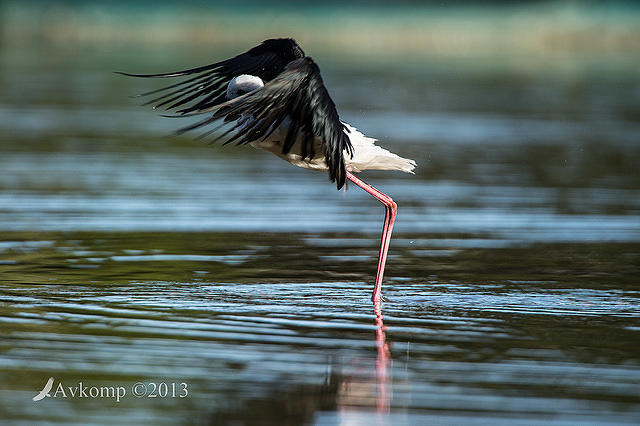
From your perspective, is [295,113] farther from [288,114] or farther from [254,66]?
[254,66]

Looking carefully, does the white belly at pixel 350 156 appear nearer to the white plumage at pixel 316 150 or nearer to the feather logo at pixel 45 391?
the white plumage at pixel 316 150

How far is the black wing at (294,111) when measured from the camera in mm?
8273

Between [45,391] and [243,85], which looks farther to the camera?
[243,85]

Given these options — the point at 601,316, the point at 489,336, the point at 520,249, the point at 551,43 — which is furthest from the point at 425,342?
the point at 551,43

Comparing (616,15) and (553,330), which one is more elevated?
(616,15)

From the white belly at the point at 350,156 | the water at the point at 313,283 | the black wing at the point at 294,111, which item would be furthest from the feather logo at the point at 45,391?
the white belly at the point at 350,156

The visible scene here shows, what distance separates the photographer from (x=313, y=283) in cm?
948

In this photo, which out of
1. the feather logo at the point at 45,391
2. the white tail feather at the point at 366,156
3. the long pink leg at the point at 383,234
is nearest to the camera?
the feather logo at the point at 45,391

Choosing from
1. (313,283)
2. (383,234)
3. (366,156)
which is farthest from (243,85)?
(383,234)

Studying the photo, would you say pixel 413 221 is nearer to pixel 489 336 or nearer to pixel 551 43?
pixel 489 336

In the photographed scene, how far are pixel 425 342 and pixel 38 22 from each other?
5505 centimetres

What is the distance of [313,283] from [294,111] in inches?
58.5

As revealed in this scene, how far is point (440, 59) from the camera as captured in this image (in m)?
48.3

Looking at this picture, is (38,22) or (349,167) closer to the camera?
(349,167)
